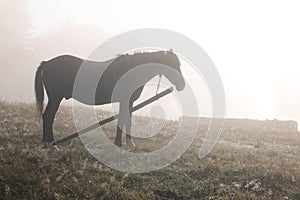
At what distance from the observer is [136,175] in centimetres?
1079

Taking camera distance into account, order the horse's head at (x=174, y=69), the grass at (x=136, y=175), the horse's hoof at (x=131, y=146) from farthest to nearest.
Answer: the horse's head at (x=174, y=69)
the horse's hoof at (x=131, y=146)
the grass at (x=136, y=175)

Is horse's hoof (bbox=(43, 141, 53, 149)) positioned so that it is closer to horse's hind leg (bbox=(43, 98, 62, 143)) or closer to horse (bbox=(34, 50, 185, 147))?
horse (bbox=(34, 50, 185, 147))

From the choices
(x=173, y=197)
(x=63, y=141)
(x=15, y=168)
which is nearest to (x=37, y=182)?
(x=15, y=168)

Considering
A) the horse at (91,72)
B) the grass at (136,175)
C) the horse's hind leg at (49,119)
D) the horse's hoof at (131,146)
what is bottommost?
the grass at (136,175)

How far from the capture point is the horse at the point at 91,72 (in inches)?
530

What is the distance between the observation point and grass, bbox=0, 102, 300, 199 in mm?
9023

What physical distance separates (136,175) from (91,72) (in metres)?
4.61

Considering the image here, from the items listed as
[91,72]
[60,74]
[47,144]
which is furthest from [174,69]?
[47,144]

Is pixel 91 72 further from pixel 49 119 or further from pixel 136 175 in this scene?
pixel 136 175

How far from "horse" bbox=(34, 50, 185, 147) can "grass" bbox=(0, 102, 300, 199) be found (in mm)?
1154

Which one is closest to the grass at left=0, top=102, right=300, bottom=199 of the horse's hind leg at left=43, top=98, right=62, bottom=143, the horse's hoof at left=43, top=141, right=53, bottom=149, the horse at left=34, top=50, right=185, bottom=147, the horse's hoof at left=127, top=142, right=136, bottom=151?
the horse's hoof at left=127, top=142, right=136, bottom=151

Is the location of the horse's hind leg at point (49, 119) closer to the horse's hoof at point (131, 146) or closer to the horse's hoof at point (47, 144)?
the horse's hoof at point (47, 144)

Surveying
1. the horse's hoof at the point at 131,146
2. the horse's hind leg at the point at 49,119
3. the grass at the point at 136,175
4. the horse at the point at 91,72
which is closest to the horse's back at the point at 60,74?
Answer: the horse at the point at 91,72

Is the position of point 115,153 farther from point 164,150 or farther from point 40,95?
point 40,95
